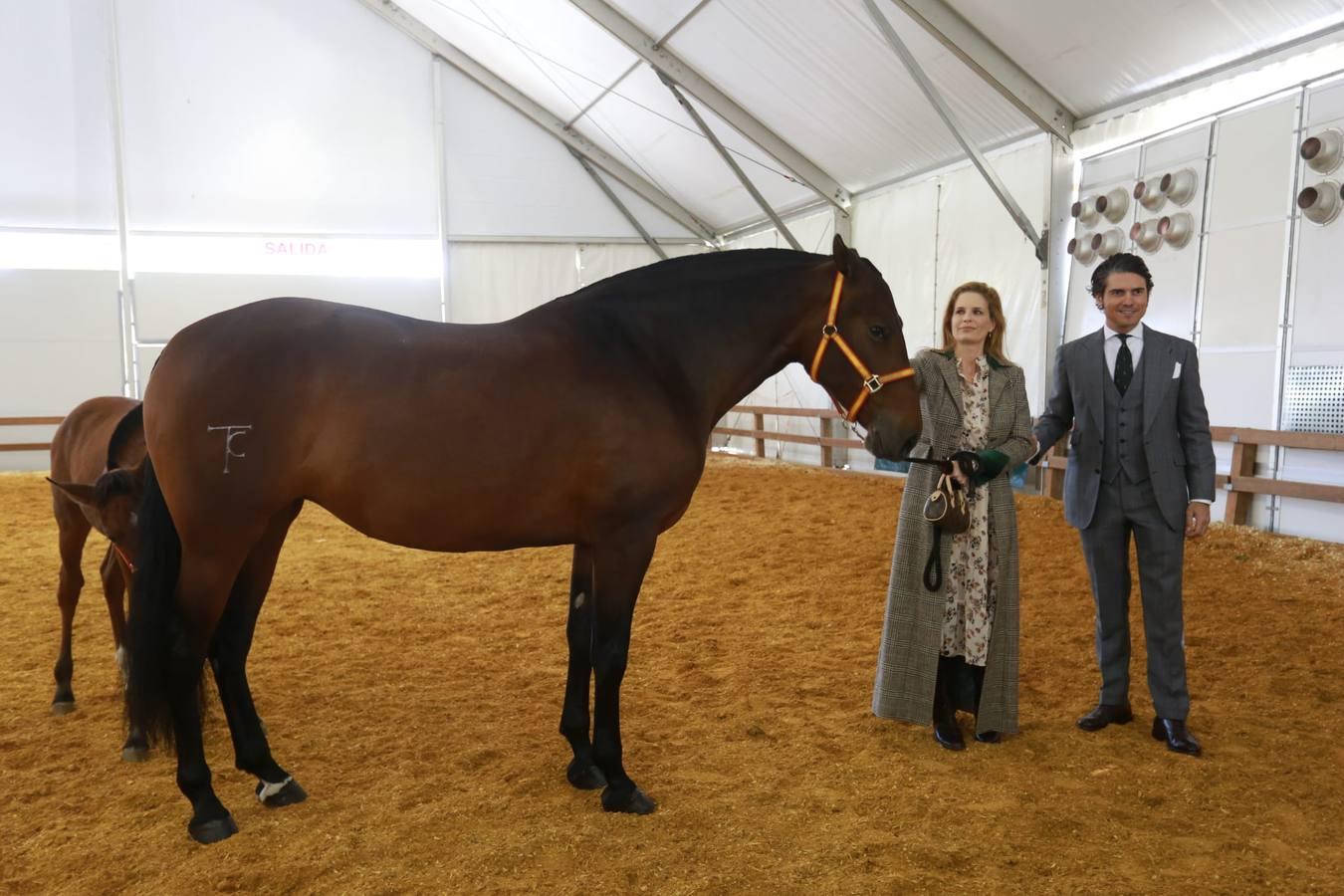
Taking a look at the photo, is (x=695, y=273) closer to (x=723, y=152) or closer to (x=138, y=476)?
(x=138, y=476)

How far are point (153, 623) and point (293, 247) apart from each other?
14.1 m

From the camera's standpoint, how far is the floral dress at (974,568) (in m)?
3.10

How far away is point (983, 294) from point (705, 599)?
287 centimetres

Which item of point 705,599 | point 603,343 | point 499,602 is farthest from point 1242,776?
point 499,602

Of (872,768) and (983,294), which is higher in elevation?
(983,294)

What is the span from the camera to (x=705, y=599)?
5.32 metres

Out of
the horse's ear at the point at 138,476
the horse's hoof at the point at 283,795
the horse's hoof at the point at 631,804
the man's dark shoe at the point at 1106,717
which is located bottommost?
the horse's hoof at the point at 283,795

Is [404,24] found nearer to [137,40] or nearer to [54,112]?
[137,40]

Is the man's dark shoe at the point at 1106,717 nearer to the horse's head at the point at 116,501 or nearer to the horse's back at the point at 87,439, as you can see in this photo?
the horse's head at the point at 116,501

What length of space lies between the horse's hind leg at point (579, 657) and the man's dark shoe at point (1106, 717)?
1.93 metres

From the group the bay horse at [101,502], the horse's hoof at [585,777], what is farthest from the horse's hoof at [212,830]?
the horse's hoof at [585,777]

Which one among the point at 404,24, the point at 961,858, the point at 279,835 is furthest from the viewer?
the point at 404,24

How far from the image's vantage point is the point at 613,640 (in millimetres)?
2670

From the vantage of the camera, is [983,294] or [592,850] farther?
[983,294]
